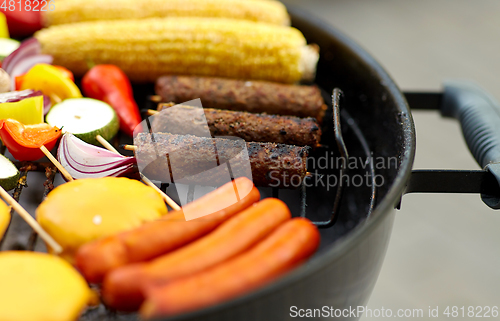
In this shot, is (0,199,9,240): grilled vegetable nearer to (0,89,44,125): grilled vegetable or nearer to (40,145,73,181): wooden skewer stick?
(40,145,73,181): wooden skewer stick

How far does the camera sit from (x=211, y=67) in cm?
196

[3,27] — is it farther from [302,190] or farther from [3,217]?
[302,190]

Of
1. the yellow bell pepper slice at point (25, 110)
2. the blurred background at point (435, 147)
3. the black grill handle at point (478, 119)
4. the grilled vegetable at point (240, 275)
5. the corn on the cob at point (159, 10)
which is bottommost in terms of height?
the blurred background at point (435, 147)

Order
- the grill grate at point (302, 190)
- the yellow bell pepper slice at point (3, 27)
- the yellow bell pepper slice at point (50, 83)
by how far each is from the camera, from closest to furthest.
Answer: the grill grate at point (302, 190), the yellow bell pepper slice at point (50, 83), the yellow bell pepper slice at point (3, 27)

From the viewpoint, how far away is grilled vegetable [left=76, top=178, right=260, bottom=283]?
41.5 inches

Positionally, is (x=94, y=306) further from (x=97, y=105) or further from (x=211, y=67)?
(x=211, y=67)

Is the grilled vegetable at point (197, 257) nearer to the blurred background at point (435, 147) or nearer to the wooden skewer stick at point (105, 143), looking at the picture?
the wooden skewer stick at point (105, 143)

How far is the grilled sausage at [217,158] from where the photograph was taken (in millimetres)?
1425

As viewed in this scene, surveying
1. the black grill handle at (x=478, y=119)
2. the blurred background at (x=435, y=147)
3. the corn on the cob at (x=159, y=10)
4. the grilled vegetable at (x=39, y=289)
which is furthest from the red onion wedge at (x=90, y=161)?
the blurred background at (x=435, y=147)

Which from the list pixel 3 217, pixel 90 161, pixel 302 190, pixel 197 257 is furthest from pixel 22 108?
pixel 302 190

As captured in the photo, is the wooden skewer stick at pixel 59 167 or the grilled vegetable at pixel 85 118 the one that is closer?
the wooden skewer stick at pixel 59 167

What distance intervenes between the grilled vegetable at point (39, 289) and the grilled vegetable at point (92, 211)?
0.11 metres

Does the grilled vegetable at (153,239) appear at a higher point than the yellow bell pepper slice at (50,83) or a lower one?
lower

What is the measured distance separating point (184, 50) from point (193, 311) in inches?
53.9
